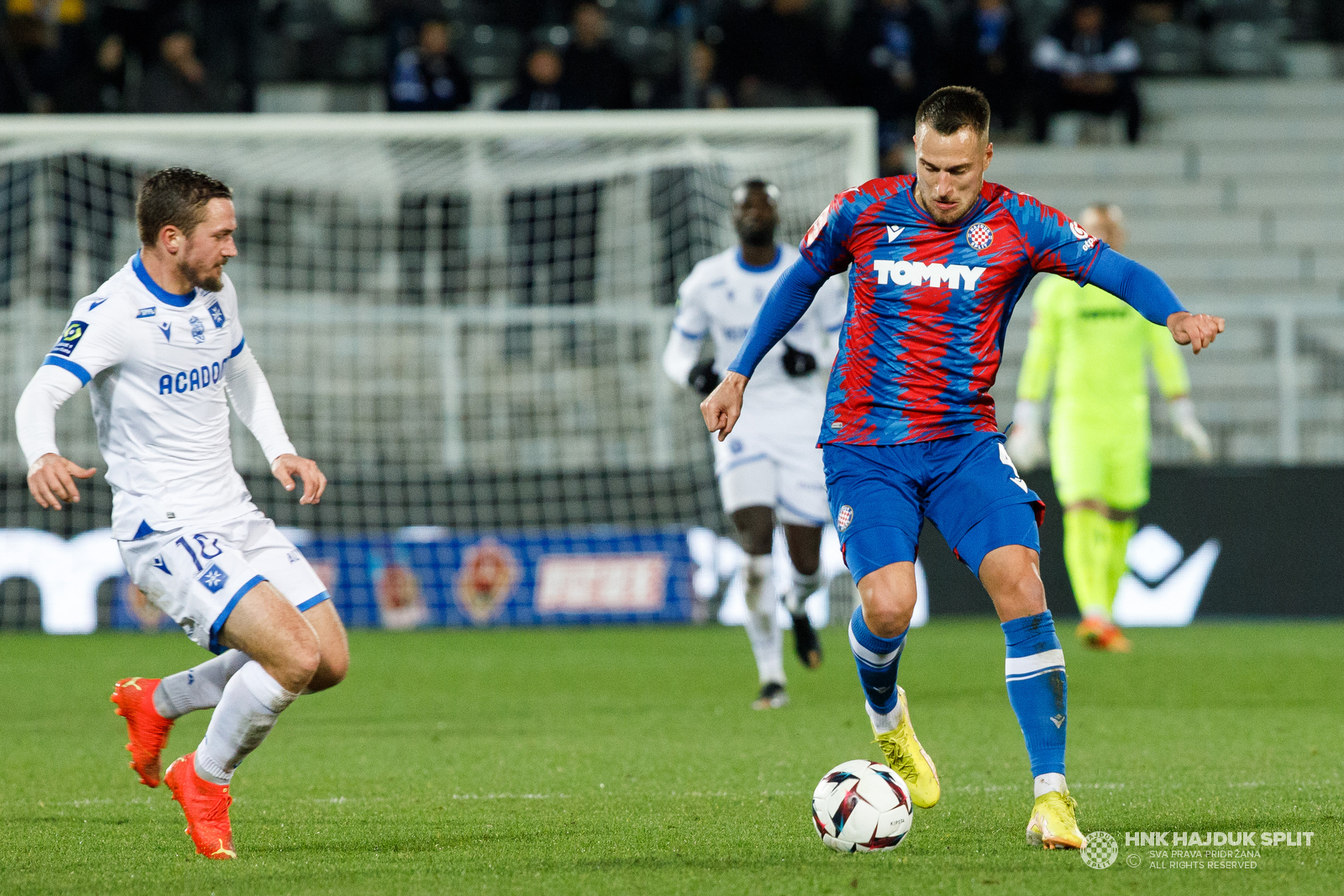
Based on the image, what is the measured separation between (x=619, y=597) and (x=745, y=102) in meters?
5.20

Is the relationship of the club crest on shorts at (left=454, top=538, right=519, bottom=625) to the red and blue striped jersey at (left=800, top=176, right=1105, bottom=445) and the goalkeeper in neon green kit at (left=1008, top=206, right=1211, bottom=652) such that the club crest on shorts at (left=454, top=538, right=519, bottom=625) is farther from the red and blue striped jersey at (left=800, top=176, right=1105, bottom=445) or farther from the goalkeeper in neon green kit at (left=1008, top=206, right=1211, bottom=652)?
the red and blue striped jersey at (left=800, top=176, right=1105, bottom=445)

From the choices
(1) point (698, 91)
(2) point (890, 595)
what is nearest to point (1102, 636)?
(2) point (890, 595)

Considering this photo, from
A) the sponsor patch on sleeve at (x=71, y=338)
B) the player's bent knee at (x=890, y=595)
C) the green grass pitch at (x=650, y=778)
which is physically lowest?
the green grass pitch at (x=650, y=778)

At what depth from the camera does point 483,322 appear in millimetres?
13773

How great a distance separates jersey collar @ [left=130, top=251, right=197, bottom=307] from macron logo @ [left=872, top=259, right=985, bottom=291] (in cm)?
199

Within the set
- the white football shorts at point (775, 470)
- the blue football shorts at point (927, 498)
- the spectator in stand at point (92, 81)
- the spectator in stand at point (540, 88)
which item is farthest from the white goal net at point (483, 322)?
the blue football shorts at point (927, 498)

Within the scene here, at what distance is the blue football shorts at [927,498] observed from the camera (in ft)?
16.0

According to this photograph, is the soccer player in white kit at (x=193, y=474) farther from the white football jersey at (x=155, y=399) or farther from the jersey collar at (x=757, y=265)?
the jersey collar at (x=757, y=265)

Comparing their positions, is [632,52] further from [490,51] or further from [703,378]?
[703,378]

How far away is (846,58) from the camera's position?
16922mm

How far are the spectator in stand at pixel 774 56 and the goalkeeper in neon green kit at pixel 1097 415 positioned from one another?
5.90 meters

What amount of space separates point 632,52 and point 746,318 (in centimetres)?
1006

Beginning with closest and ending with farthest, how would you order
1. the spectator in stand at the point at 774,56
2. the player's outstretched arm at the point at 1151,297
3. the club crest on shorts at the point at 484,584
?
the player's outstretched arm at the point at 1151,297
the club crest on shorts at the point at 484,584
the spectator in stand at the point at 774,56

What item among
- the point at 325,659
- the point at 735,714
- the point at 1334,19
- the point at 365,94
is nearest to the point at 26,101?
the point at 365,94
